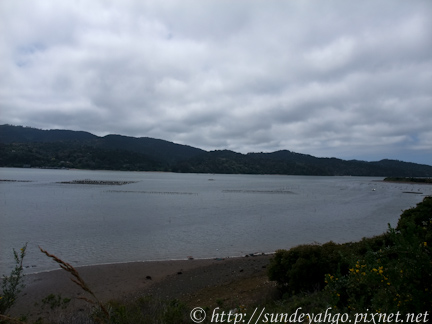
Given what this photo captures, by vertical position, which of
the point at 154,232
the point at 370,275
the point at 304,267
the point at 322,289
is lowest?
the point at 154,232

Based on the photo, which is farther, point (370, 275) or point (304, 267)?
point (304, 267)

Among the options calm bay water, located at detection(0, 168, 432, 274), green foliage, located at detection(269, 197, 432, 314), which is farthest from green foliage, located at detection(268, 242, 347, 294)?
calm bay water, located at detection(0, 168, 432, 274)

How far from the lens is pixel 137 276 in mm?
14305

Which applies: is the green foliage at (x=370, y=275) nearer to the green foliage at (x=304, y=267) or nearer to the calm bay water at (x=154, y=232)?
the green foliage at (x=304, y=267)

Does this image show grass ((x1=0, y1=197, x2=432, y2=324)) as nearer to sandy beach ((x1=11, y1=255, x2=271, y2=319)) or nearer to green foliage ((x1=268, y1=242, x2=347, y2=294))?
green foliage ((x1=268, y1=242, x2=347, y2=294))

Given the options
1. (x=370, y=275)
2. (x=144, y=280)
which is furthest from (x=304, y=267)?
(x=144, y=280)

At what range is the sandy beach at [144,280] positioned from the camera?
38.8 ft

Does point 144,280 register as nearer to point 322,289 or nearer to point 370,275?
point 322,289

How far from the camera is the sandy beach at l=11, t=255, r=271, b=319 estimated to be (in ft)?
38.8

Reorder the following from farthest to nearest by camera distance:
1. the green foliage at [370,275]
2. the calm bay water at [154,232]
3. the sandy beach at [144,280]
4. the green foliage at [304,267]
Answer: the calm bay water at [154,232] → the sandy beach at [144,280] → the green foliage at [304,267] → the green foliage at [370,275]

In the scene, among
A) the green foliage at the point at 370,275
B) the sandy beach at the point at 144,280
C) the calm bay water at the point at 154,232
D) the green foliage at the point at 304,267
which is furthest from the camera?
the calm bay water at the point at 154,232

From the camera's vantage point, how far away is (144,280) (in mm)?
13703

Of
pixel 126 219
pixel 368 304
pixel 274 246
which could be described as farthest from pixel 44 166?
pixel 368 304

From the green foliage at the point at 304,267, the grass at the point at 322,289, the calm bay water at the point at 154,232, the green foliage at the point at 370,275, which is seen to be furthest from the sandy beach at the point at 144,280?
the green foliage at the point at 370,275
